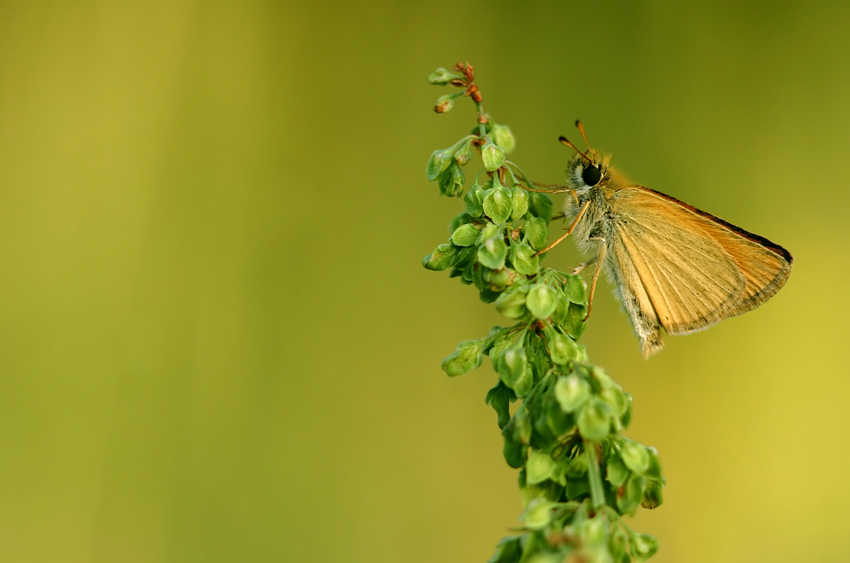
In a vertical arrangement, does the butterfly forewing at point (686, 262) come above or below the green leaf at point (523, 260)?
above

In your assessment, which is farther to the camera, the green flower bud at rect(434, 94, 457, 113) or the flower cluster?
the green flower bud at rect(434, 94, 457, 113)

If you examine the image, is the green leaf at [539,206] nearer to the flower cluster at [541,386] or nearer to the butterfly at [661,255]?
the flower cluster at [541,386]

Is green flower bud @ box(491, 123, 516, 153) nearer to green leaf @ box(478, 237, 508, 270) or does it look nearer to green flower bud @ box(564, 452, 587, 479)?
green leaf @ box(478, 237, 508, 270)

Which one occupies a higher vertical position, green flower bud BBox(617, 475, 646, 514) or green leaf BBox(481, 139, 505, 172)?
Answer: green leaf BBox(481, 139, 505, 172)

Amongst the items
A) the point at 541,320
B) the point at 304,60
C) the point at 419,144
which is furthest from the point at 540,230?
the point at 304,60

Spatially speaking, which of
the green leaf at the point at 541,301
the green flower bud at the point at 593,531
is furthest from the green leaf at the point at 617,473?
the green leaf at the point at 541,301

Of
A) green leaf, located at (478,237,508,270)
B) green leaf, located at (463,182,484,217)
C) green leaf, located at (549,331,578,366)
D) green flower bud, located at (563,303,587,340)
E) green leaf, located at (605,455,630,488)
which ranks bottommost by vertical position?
A: green leaf, located at (605,455,630,488)

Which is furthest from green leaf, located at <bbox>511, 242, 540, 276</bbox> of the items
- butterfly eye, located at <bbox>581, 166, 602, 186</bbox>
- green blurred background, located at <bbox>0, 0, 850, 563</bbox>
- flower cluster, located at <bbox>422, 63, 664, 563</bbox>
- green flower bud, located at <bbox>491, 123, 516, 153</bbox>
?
green blurred background, located at <bbox>0, 0, 850, 563</bbox>
